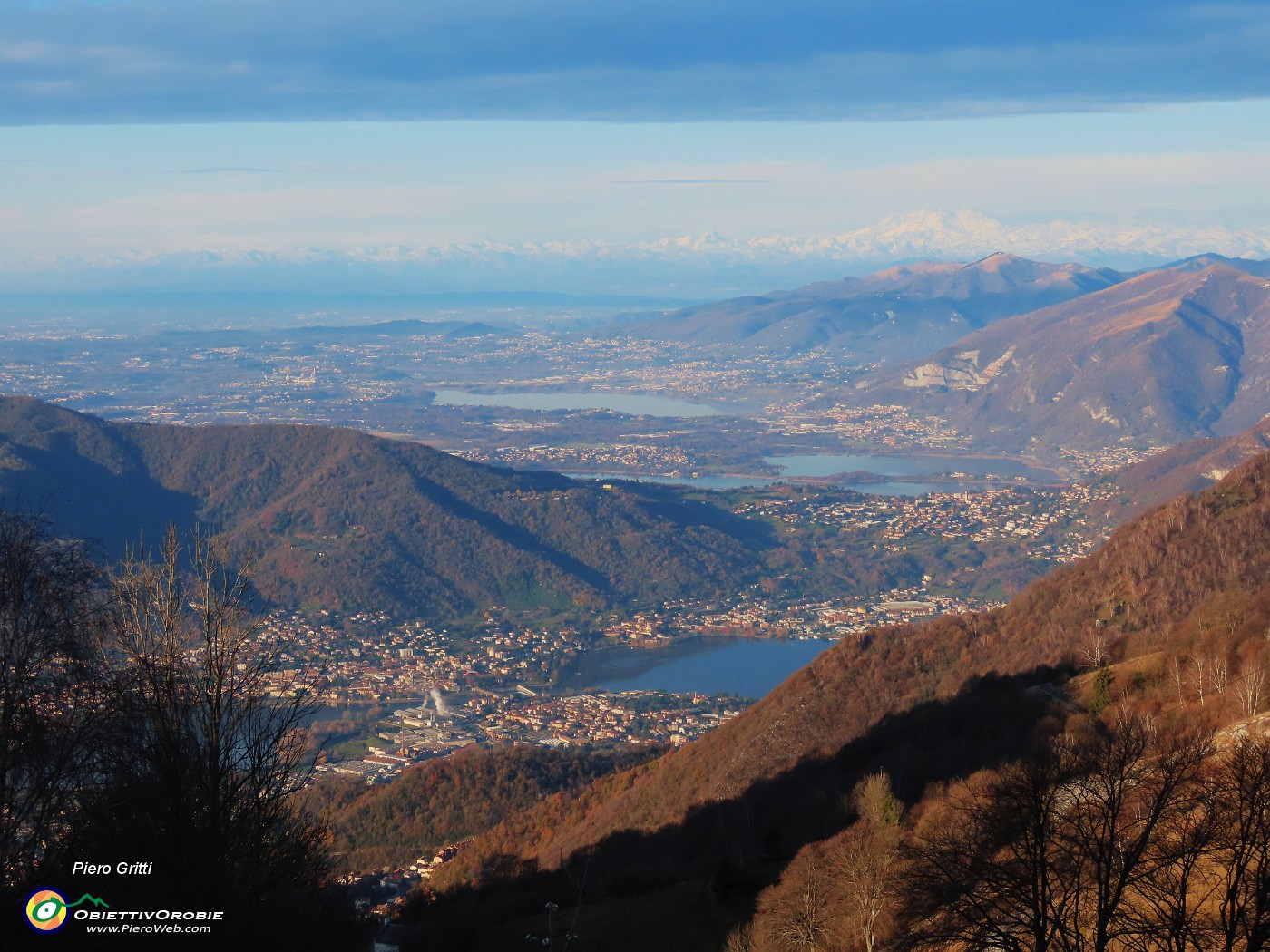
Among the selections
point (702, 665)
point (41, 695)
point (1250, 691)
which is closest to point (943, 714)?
point (1250, 691)

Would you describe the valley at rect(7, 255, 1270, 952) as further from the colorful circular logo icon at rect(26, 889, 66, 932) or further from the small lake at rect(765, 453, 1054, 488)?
the colorful circular logo icon at rect(26, 889, 66, 932)

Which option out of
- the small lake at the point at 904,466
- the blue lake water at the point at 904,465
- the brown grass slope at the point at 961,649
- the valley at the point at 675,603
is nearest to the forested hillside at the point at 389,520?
the valley at the point at 675,603

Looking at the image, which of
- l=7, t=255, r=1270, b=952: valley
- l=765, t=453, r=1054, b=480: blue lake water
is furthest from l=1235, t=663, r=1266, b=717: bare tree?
l=765, t=453, r=1054, b=480: blue lake water

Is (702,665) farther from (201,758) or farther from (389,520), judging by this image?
(201,758)

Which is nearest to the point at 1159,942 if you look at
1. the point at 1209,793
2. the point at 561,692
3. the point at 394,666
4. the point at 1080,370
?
the point at 1209,793

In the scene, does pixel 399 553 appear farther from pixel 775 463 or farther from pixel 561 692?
pixel 775 463
